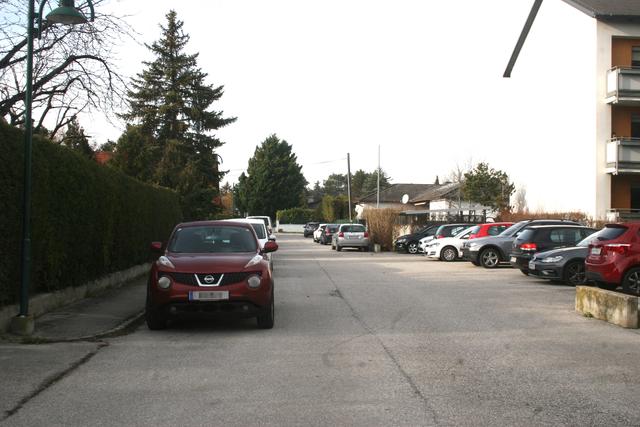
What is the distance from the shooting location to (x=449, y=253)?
2689 cm

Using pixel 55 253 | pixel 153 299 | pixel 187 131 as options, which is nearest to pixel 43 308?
pixel 55 253

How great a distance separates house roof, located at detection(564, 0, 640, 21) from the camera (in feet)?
99.6

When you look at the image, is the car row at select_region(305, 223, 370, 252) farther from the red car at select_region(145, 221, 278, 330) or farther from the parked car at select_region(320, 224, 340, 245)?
the red car at select_region(145, 221, 278, 330)

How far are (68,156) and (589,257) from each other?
33.5ft

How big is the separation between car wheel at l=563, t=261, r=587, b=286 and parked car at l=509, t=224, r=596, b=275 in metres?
1.50

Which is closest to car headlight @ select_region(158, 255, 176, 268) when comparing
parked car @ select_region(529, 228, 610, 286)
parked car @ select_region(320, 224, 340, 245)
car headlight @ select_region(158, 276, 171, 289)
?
car headlight @ select_region(158, 276, 171, 289)

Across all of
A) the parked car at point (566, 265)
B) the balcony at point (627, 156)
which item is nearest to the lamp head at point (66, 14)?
the parked car at point (566, 265)

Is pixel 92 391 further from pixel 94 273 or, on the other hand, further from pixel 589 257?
pixel 589 257

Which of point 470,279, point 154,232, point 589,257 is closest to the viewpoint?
point 589,257

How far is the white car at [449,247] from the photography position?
2667 centimetres

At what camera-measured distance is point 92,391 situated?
6094 millimetres

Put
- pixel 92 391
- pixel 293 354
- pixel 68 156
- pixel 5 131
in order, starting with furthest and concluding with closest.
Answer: pixel 68 156 → pixel 5 131 → pixel 293 354 → pixel 92 391

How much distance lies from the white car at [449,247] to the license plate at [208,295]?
18835 mm

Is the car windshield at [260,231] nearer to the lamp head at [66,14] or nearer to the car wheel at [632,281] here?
the car wheel at [632,281]
